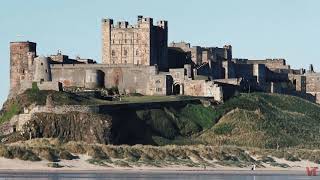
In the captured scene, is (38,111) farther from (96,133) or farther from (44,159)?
(44,159)

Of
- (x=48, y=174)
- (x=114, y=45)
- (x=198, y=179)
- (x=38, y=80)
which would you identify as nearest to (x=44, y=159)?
(x=48, y=174)

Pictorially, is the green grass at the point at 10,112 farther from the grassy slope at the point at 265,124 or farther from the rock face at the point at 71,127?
the grassy slope at the point at 265,124

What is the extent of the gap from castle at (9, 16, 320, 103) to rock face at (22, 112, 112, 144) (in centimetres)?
1153

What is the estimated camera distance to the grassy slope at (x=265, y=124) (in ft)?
362

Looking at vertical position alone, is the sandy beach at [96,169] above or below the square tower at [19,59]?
below

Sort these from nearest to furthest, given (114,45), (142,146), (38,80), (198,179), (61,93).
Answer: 1. (198,179)
2. (142,146)
3. (61,93)
4. (38,80)
5. (114,45)

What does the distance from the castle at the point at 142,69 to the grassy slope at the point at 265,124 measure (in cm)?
270

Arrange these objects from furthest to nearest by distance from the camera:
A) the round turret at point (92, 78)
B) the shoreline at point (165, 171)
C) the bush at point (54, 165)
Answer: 1. the round turret at point (92, 78)
2. the bush at point (54, 165)
3. the shoreline at point (165, 171)

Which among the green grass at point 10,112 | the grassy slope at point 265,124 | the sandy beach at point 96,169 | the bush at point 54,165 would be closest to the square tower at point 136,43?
the grassy slope at point 265,124

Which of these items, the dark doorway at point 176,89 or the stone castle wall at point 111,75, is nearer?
the stone castle wall at point 111,75

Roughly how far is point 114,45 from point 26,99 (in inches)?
760

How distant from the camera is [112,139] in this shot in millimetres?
103188

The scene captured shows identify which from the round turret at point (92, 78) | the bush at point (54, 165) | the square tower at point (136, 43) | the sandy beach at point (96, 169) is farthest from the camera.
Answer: the square tower at point (136, 43)

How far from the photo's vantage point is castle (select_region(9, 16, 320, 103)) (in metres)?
122
